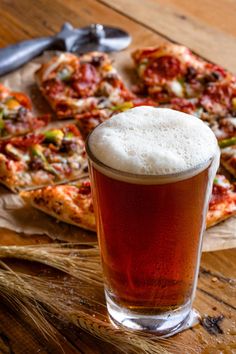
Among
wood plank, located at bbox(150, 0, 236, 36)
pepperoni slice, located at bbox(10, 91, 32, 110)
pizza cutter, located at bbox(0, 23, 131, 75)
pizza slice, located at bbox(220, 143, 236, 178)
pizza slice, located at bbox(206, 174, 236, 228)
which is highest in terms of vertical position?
pizza cutter, located at bbox(0, 23, 131, 75)

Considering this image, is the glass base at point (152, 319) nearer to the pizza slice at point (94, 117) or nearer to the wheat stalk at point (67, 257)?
the wheat stalk at point (67, 257)

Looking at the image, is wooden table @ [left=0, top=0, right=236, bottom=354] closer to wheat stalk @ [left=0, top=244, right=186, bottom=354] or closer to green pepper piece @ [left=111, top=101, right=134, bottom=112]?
wheat stalk @ [left=0, top=244, right=186, bottom=354]

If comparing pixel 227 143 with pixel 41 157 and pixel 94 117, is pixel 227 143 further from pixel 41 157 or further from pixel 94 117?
pixel 41 157

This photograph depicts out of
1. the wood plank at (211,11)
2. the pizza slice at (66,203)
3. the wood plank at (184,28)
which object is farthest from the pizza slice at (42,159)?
the wood plank at (211,11)

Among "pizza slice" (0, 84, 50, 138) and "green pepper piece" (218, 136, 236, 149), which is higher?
"pizza slice" (0, 84, 50, 138)

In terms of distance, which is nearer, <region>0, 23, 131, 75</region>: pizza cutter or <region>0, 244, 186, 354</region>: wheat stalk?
<region>0, 244, 186, 354</region>: wheat stalk

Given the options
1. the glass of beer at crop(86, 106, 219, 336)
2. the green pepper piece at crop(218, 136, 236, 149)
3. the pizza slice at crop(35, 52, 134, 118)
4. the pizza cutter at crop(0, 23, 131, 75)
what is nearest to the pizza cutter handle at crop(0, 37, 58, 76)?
the pizza cutter at crop(0, 23, 131, 75)

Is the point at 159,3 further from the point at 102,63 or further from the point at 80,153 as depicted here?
the point at 80,153
